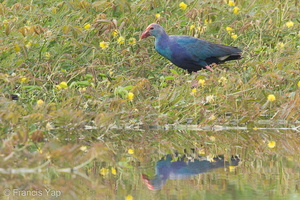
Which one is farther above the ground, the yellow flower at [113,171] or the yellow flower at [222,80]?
the yellow flower at [222,80]

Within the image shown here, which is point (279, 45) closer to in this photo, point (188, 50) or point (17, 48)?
point (188, 50)

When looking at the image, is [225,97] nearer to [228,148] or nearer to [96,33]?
[228,148]

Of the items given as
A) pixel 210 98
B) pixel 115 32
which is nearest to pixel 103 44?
pixel 115 32

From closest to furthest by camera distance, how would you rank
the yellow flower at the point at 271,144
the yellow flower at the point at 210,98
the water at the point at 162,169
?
the water at the point at 162,169
the yellow flower at the point at 271,144
the yellow flower at the point at 210,98

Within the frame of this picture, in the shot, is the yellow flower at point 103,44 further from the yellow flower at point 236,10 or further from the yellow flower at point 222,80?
the yellow flower at point 236,10

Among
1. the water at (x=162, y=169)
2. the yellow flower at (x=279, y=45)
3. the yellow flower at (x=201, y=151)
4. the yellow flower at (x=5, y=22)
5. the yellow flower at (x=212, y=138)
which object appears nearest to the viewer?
the water at (x=162, y=169)

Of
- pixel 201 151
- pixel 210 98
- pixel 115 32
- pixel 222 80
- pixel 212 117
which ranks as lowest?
pixel 201 151

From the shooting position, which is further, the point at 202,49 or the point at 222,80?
the point at 202,49

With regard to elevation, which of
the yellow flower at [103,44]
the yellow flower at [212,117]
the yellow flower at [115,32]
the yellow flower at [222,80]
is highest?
the yellow flower at [115,32]

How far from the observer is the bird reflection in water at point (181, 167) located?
5.04 m

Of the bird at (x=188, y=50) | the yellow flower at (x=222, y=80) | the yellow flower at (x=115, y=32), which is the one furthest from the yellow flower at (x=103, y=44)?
the yellow flower at (x=222, y=80)

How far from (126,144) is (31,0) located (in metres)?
4.28

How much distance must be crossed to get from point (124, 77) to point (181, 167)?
3104 millimetres

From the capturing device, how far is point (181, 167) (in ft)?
18.4
